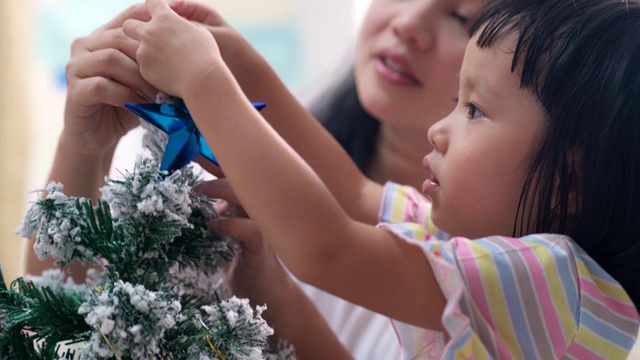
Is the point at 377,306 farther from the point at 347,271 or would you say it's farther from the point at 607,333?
the point at 607,333

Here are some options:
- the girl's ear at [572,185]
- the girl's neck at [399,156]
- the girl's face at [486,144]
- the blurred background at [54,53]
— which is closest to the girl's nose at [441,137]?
the girl's face at [486,144]

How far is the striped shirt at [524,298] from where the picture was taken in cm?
61

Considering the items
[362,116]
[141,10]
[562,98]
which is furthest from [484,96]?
[362,116]

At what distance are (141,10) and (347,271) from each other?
29 centimetres

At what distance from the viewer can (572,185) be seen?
66 centimetres

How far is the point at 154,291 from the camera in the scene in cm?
56

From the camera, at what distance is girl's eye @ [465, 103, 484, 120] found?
68 cm

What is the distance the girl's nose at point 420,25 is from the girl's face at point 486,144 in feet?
0.69

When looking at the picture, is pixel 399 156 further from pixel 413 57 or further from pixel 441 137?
pixel 441 137

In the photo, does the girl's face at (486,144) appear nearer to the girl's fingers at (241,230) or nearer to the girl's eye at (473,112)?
the girl's eye at (473,112)

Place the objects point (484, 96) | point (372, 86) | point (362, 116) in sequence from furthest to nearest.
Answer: point (362, 116)
point (372, 86)
point (484, 96)

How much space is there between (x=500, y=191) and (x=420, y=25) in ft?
1.01

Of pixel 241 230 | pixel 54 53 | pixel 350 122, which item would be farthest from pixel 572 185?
pixel 54 53

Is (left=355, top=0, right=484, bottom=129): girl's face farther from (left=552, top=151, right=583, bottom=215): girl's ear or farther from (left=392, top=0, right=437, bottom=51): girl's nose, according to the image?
(left=552, top=151, right=583, bottom=215): girl's ear
